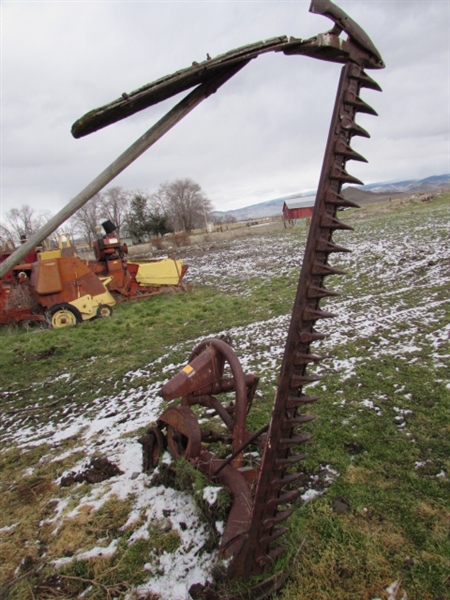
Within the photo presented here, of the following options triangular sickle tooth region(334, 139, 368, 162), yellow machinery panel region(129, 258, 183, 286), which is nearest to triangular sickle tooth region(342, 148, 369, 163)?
triangular sickle tooth region(334, 139, 368, 162)

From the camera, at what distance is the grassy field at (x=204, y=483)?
2.38 metres

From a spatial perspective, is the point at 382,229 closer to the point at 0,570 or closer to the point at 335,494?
the point at 335,494

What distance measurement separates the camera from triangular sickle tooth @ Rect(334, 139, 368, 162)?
166 centimetres

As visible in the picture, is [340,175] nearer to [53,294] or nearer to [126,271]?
[53,294]

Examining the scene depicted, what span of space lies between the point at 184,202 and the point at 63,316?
201 feet

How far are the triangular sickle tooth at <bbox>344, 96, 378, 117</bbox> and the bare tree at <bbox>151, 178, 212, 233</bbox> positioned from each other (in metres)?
65.4

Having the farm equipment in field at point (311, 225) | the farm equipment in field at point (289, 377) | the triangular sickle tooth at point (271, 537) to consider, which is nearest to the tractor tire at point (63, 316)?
the farm equipment in field at point (289, 377)

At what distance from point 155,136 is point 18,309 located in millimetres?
9000

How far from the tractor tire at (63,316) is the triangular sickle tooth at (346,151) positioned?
8.92 meters

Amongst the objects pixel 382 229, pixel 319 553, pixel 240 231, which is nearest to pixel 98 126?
pixel 319 553

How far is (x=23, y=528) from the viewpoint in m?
3.03

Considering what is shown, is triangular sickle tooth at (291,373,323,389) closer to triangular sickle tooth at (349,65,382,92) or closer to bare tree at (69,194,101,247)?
triangular sickle tooth at (349,65,382,92)

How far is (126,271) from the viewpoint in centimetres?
1170

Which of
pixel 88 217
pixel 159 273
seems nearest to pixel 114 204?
pixel 88 217
